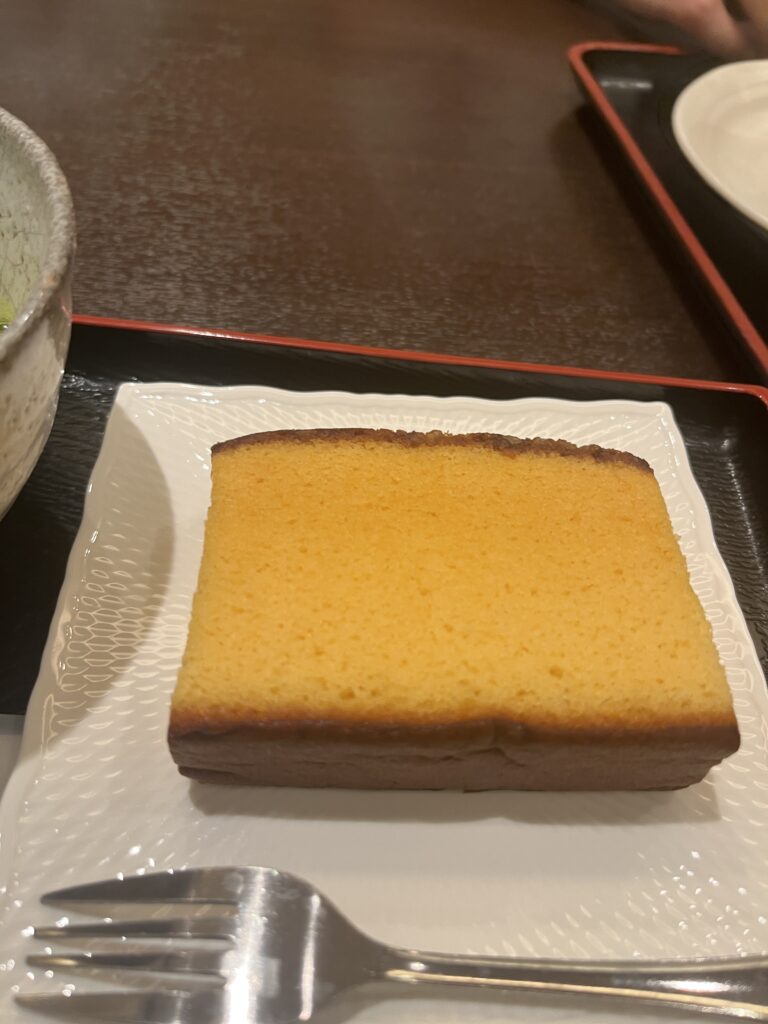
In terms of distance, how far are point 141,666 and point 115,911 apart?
30 cm

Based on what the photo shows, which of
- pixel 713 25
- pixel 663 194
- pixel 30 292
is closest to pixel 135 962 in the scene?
pixel 30 292

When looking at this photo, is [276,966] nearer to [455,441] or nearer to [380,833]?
[380,833]

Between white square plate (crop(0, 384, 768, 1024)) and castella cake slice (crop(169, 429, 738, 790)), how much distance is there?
4cm

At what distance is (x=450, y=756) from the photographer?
905mm

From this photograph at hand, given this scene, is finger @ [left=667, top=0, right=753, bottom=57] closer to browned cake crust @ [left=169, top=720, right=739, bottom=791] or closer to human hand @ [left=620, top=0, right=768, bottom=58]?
human hand @ [left=620, top=0, right=768, bottom=58]

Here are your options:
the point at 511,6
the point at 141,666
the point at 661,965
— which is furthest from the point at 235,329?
the point at 511,6

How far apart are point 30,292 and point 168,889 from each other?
2.26 feet

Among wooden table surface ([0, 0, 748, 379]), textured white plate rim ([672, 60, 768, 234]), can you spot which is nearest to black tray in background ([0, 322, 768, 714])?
wooden table surface ([0, 0, 748, 379])

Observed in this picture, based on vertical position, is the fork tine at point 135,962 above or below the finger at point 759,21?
below

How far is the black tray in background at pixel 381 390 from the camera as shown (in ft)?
4.13

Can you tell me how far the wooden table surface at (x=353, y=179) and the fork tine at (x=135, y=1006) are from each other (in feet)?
3.83

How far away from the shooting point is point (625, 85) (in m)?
2.31

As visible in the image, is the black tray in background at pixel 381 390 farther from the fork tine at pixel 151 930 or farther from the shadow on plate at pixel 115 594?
the fork tine at pixel 151 930

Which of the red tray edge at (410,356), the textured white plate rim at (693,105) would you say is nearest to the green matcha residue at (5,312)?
the red tray edge at (410,356)
